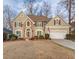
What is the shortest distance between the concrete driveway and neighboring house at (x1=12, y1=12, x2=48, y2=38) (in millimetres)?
66

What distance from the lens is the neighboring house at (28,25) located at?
161cm

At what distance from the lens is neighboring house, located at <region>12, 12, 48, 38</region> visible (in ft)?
5.29

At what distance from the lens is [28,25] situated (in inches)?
63.9

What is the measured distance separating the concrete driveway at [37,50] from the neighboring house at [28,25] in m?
0.07

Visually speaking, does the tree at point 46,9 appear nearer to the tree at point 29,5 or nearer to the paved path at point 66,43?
the tree at point 29,5

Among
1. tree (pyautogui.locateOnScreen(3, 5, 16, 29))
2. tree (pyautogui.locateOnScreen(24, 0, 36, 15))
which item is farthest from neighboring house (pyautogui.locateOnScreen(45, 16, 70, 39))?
tree (pyautogui.locateOnScreen(3, 5, 16, 29))

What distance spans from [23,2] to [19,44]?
35cm

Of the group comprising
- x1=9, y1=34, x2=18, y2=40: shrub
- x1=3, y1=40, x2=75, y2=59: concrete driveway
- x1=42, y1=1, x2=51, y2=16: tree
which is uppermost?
x1=42, y1=1, x2=51, y2=16: tree

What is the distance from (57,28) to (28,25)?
24 cm

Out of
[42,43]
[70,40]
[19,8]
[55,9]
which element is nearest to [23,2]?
[19,8]

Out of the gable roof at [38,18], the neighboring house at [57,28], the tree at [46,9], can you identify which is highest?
the tree at [46,9]

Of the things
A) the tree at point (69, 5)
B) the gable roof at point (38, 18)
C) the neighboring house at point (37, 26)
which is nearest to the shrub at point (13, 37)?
the neighboring house at point (37, 26)

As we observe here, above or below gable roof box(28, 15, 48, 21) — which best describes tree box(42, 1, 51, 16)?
above

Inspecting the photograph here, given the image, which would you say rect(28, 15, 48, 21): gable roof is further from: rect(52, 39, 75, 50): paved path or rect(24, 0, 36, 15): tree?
rect(52, 39, 75, 50): paved path
